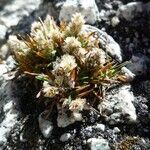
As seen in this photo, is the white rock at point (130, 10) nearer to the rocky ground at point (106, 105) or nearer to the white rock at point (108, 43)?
the rocky ground at point (106, 105)

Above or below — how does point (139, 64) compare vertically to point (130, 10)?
below

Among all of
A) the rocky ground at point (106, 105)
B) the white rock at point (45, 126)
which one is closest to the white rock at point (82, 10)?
the rocky ground at point (106, 105)

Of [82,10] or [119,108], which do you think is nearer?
[119,108]

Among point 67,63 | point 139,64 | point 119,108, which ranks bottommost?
point 139,64

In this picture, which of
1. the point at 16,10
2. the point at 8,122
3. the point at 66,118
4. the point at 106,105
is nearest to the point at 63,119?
the point at 66,118

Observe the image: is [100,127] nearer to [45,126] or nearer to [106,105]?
[106,105]

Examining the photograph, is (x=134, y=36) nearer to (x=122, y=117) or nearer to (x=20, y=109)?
(x=122, y=117)

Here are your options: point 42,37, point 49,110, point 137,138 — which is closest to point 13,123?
point 49,110
